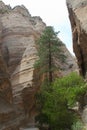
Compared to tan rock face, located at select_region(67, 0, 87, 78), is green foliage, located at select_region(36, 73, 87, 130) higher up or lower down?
lower down

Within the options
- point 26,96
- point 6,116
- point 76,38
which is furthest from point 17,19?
point 76,38

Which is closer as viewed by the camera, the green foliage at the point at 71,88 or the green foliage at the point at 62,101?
the green foliage at the point at 71,88

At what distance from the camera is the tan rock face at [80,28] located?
4044 centimetres

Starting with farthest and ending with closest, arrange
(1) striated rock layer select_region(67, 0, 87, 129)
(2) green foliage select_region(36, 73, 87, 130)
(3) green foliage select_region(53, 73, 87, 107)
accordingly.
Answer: (1) striated rock layer select_region(67, 0, 87, 129) < (2) green foliage select_region(36, 73, 87, 130) < (3) green foliage select_region(53, 73, 87, 107)

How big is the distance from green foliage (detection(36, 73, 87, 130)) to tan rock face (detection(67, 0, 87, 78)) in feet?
10.1

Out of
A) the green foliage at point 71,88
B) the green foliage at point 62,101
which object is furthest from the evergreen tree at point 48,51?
the green foliage at point 71,88

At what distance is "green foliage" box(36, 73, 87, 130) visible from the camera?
39.7 metres

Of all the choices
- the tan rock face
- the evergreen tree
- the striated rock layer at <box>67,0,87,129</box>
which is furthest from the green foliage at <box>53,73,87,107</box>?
the evergreen tree

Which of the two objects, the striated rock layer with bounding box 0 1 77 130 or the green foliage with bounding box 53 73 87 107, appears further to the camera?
the striated rock layer with bounding box 0 1 77 130

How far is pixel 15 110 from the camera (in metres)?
59.2

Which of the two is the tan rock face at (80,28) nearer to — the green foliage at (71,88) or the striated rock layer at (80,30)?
the striated rock layer at (80,30)

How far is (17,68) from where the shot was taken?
2778 inches

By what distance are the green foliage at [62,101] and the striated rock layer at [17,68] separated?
12.7m

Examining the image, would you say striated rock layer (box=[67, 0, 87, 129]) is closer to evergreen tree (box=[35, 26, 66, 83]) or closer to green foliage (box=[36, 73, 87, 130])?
green foliage (box=[36, 73, 87, 130])
